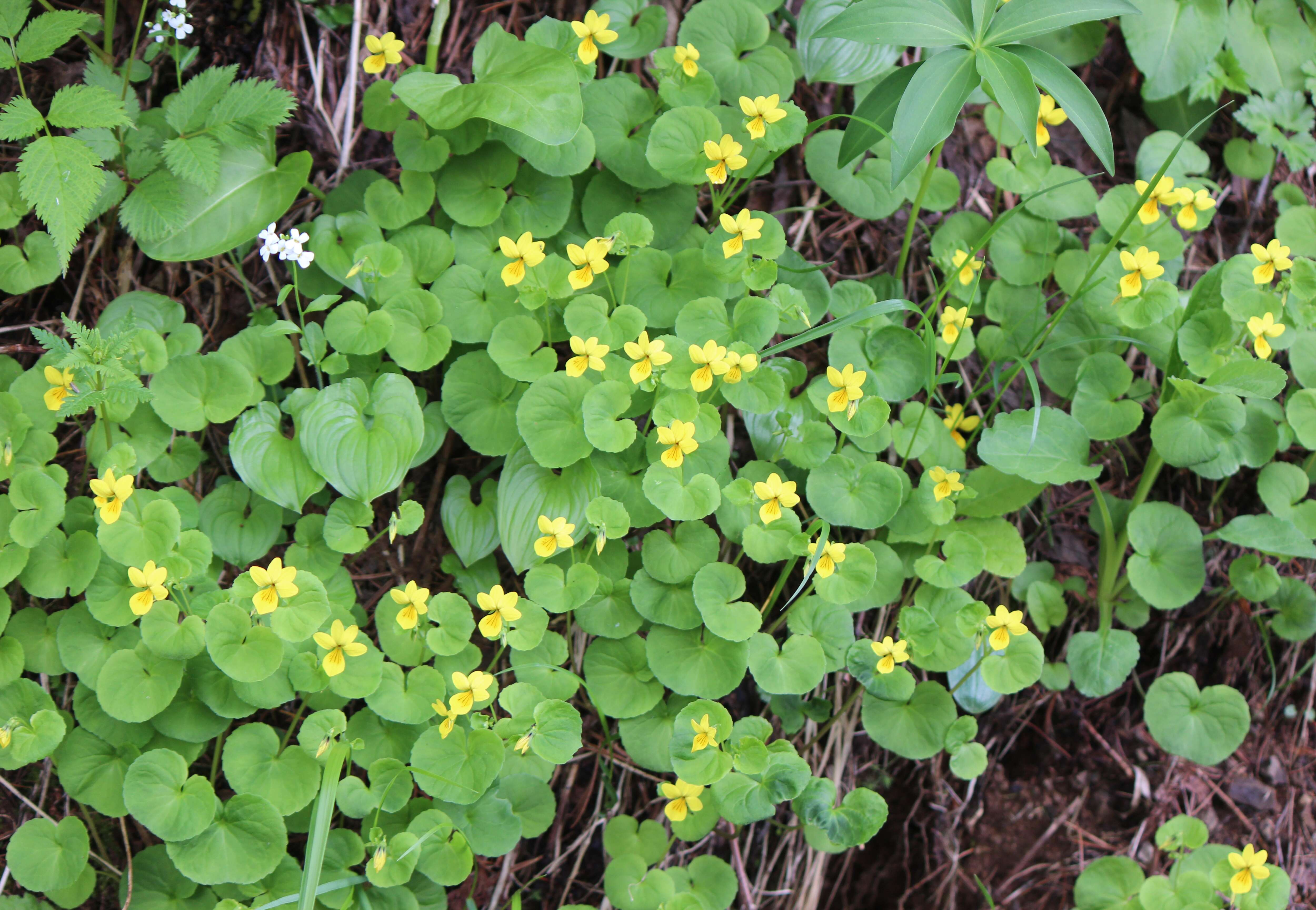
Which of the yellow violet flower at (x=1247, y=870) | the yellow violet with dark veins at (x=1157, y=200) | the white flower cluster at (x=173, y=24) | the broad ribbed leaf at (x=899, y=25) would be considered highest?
the broad ribbed leaf at (x=899, y=25)

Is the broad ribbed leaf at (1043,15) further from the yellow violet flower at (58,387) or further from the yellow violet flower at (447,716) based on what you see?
the yellow violet flower at (58,387)

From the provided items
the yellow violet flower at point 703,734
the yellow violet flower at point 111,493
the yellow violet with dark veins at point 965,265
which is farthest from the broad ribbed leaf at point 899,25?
the yellow violet flower at point 111,493

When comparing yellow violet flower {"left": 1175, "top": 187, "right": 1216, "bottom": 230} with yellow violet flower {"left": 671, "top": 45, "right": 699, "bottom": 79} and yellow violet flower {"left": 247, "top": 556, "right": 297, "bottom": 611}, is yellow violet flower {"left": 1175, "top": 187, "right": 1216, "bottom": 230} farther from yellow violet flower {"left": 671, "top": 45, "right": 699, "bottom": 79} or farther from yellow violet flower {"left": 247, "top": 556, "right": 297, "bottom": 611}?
yellow violet flower {"left": 247, "top": 556, "right": 297, "bottom": 611}

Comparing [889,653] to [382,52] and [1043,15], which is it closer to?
[1043,15]

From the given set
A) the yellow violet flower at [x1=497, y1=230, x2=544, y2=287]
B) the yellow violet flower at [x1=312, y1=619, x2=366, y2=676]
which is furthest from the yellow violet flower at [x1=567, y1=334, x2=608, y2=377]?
the yellow violet flower at [x1=312, y1=619, x2=366, y2=676]

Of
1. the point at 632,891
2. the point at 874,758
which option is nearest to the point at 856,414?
the point at 874,758
